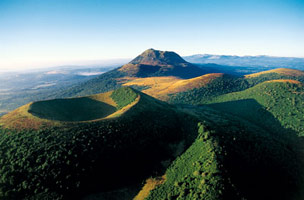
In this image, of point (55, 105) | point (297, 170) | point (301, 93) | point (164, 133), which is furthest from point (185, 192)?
point (301, 93)

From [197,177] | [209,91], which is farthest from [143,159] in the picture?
[209,91]

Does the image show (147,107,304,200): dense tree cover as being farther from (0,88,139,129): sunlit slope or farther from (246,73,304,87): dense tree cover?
(246,73,304,87): dense tree cover

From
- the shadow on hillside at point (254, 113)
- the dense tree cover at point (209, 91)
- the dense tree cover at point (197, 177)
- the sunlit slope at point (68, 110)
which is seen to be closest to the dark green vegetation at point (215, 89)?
the dense tree cover at point (209, 91)

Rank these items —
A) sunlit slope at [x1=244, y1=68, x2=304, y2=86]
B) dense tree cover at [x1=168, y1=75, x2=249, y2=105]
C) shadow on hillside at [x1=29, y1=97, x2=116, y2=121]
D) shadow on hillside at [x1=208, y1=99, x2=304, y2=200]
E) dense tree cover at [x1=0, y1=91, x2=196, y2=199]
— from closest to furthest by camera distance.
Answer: dense tree cover at [x1=0, y1=91, x2=196, y2=199]
shadow on hillside at [x1=208, y1=99, x2=304, y2=200]
shadow on hillside at [x1=29, y1=97, x2=116, y2=121]
dense tree cover at [x1=168, y1=75, x2=249, y2=105]
sunlit slope at [x1=244, y1=68, x2=304, y2=86]

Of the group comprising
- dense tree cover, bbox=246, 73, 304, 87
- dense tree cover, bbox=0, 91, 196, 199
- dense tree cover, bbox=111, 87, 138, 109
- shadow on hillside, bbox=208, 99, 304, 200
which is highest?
dense tree cover, bbox=246, 73, 304, 87

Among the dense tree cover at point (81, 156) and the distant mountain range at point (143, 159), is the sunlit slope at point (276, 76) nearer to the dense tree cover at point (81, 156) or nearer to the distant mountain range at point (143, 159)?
the distant mountain range at point (143, 159)

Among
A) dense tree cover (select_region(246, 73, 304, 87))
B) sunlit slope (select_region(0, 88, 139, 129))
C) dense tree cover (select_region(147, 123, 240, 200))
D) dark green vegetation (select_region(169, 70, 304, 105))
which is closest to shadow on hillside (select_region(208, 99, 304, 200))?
dense tree cover (select_region(147, 123, 240, 200))
